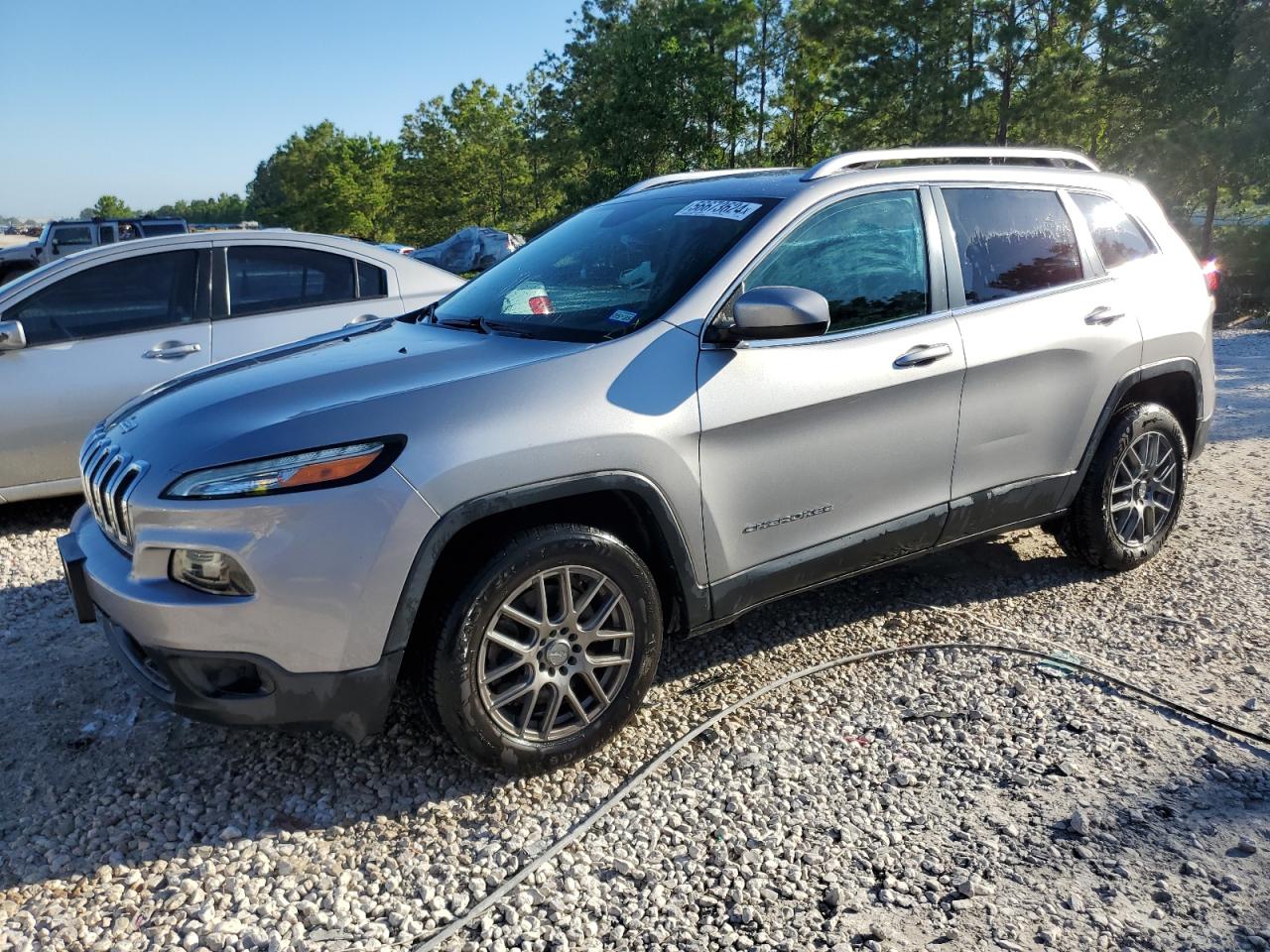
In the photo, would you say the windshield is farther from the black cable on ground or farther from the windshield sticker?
the black cable on ground

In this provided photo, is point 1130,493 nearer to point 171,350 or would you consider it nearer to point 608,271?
point 608,271

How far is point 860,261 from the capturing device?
346 cm

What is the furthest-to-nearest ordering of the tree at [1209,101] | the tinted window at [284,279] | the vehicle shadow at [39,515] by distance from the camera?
the tree at [1209,101] → the tinted window at [284,279] → the vehicle shadow at [39,515]

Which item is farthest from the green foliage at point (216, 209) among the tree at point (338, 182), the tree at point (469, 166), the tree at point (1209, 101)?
the tree at point (1209, 101)

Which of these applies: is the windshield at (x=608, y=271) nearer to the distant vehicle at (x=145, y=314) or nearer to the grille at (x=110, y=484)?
the grille at (x=110, y=484)

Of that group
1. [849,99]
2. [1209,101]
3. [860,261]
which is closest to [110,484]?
[860,261]

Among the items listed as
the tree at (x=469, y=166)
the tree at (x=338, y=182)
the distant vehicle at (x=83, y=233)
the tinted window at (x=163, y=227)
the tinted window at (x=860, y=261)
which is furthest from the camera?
the tree at (x=338, y=182)

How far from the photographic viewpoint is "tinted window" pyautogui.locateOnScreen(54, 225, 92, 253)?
21094 millimetres

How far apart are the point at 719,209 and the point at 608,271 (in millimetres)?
461

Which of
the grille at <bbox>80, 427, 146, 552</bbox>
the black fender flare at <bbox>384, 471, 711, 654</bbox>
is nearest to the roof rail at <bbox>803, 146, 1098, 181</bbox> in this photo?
the black fender flare at <bbox>384, 471, 711, 654</bbox>

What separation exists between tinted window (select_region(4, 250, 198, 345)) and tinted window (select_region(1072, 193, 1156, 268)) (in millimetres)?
4860

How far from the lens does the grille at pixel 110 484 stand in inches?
107

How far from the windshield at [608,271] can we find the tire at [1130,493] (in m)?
2.03

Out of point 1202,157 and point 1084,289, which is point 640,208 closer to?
point 1084,289
